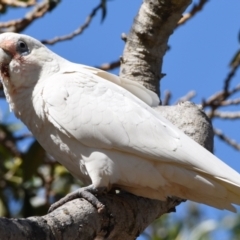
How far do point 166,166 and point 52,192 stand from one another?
1658 millimetres

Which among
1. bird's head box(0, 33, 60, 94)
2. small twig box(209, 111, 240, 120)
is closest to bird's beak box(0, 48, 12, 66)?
bird's head box(0, 33, 60, 94)

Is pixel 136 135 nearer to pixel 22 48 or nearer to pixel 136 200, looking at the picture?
pixel 136 200

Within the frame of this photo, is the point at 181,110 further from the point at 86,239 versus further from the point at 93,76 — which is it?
the point at 86,239

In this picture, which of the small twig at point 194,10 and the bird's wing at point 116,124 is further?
the small twig at point 194,10

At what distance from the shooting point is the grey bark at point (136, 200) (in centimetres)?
221

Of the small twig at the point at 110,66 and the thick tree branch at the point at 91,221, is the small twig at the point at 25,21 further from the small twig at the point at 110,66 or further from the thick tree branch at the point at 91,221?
the thick tree branch at the point at 91,221

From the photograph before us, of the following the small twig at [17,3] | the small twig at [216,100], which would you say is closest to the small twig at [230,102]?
the small twig at [216,100]

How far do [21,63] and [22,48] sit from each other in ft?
0.29

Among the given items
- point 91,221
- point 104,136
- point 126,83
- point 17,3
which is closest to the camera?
point 91,221

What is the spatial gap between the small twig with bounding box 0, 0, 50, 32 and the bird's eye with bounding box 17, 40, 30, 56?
1.03 metres

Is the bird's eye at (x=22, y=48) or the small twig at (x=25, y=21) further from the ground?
the small twig at (x=25, y=21)

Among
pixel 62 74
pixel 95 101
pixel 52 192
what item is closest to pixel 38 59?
pixel 62 74

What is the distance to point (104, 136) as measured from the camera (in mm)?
2855

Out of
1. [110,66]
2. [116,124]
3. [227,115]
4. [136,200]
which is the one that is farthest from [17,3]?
[136,200]
